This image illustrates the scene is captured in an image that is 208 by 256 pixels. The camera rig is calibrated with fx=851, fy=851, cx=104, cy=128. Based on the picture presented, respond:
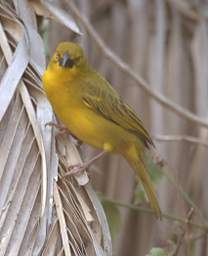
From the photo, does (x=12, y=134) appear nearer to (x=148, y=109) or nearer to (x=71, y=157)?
(x=71, y=157)

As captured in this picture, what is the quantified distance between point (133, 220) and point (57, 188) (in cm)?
209

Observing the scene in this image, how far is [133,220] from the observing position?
4598 millimetres

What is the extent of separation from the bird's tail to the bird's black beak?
408 mm

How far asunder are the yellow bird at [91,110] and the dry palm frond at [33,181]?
0.96 feet

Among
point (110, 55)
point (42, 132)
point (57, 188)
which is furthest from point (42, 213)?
point (110, 55)

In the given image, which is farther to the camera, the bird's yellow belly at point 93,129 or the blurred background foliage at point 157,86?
the blurred background foliage at point 157,86

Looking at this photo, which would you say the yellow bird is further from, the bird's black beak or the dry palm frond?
the dry palm frond

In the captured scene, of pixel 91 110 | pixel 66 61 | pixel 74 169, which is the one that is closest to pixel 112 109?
pixel 91 110

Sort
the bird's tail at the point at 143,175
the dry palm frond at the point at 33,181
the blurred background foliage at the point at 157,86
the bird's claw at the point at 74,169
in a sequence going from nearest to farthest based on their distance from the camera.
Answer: the dry palm frond at the point at 33,181, the bird's claw at the point at 74,169, the bird's tail at the point at 143,175, the blurred background foliage at the point at 157,86

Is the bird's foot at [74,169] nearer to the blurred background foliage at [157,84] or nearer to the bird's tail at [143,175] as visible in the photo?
the bird's tail at [143,175]

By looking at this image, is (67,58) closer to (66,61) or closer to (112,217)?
(66,61)

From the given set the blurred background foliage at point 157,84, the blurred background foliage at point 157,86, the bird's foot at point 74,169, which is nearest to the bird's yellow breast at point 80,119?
the bird's foot at point 74,169

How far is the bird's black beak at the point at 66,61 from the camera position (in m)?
3.16

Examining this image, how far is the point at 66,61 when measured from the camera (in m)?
3.19
